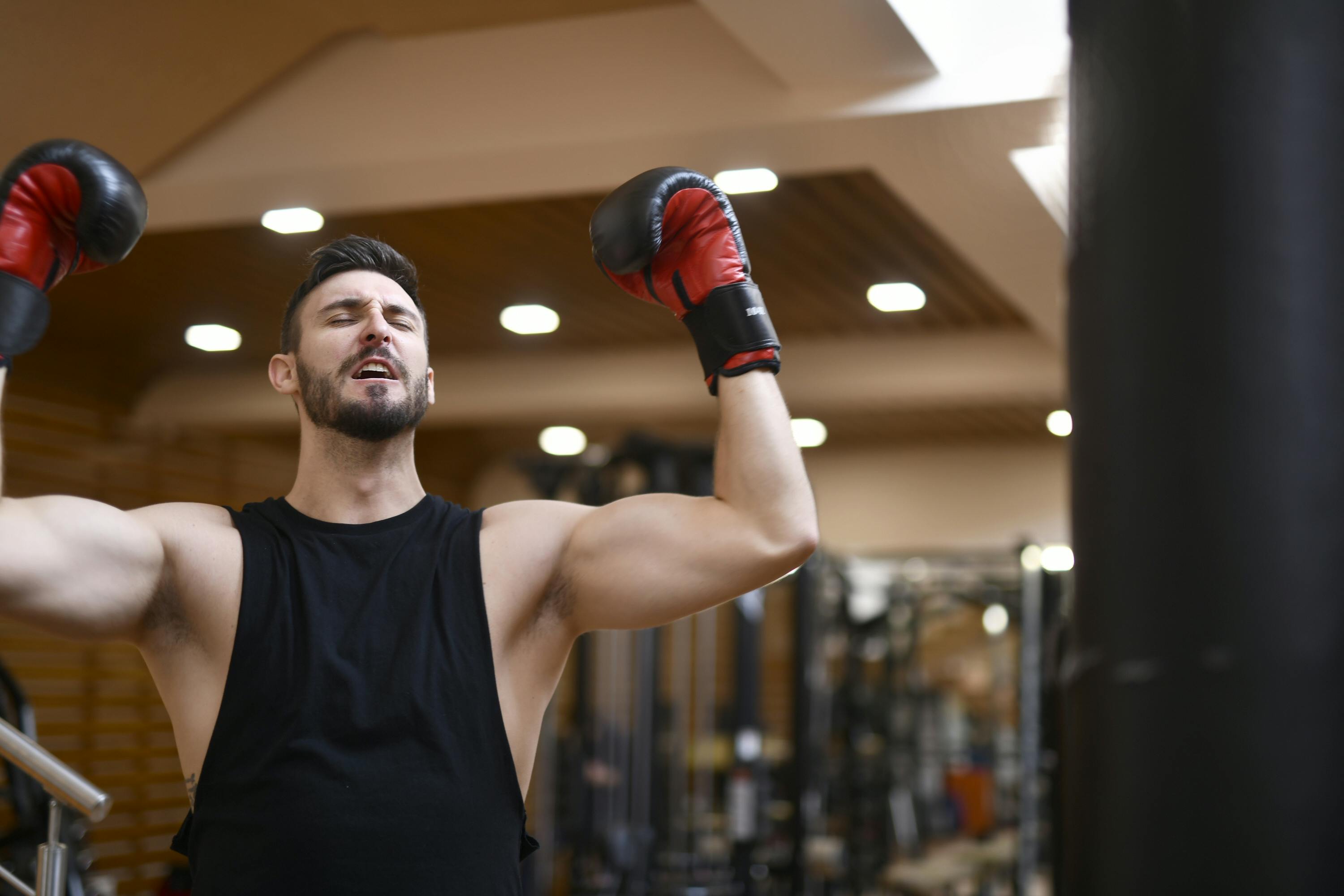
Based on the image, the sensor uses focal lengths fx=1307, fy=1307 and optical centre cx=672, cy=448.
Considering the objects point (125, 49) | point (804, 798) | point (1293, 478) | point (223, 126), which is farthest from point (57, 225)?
point (804, 798)

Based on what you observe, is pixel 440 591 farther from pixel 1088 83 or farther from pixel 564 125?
pixel 564 125

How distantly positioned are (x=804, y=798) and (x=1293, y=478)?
19.4ft

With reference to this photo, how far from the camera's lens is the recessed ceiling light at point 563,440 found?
8984mm

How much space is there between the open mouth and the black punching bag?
1.13m

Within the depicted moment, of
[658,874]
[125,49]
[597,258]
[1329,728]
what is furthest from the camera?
[658,874]

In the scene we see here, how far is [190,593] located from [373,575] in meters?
0.22

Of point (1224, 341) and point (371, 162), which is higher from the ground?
point (371, 162)

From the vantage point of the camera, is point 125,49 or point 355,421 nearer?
point 355,421

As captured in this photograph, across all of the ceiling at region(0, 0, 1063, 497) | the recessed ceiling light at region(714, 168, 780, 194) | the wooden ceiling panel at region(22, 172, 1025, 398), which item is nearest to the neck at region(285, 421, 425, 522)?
the ceiling at region(0, 0, 1063, 497)

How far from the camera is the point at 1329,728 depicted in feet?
2.13

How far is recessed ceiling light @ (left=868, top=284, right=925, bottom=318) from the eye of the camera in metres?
6.10

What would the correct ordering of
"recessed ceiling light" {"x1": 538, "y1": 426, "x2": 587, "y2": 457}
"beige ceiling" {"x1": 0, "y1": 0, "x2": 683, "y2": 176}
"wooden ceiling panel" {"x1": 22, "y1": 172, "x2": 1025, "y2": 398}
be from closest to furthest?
"beige ceiling" {"x1": 0, "y1": 0, "x2": 683, "y2": 176} → "wooden ceiling panel" {"x1": 22, "y1": 172, "x2": 1025, "y2": 398} → "recessed ceiling light" {"x1": 538, "y1": 426, "x2": 587, "y2": 457}

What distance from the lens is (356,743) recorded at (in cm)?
150

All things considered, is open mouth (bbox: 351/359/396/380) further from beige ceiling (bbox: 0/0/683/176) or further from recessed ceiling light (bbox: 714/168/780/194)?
recessed ceiling light (bbox: 714/168/780/194)
